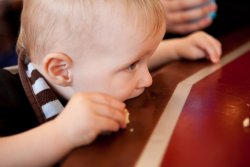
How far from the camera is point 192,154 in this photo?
48 cm

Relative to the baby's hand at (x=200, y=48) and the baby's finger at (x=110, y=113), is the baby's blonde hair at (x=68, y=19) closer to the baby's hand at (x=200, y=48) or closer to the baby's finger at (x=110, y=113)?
the baby's finger at (x=110, y=113)

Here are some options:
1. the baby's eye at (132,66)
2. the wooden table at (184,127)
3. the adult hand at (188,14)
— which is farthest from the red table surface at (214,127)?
the adult hand at (188,14)

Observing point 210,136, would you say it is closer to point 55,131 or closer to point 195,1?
point 55,131

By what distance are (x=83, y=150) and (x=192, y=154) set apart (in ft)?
0.44

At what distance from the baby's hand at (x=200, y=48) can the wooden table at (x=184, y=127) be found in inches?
4.0

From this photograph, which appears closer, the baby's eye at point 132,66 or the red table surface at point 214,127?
the red table surface at point 214,127

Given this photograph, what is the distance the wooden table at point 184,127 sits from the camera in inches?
18.5

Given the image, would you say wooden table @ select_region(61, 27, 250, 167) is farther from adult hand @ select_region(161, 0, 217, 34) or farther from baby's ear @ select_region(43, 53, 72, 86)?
adult hand @ select_region(161, 0, 217, 34)

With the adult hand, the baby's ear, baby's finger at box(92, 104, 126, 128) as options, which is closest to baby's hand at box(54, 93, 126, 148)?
baby's finger at box(92, 104, 126, 128)

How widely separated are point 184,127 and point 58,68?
0.24m

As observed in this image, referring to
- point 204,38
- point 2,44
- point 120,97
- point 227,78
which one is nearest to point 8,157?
point 120,97

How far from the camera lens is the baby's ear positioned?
631 mm

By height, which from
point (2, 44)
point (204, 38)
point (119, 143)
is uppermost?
point (119, 143)

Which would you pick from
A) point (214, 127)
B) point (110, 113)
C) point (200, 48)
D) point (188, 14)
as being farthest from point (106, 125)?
point (188, 14)
